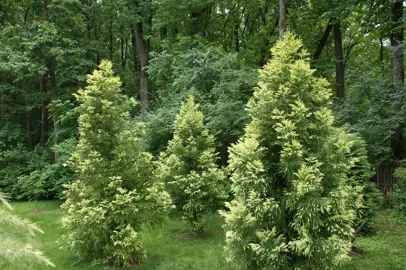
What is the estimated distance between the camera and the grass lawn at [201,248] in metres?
Answer: 8.20

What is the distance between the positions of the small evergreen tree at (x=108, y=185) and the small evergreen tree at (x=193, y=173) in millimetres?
1796

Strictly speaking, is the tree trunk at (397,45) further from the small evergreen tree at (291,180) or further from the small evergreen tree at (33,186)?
the small evergreen tree at (33,186)

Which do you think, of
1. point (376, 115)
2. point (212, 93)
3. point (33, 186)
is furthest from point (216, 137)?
point (33, 186)

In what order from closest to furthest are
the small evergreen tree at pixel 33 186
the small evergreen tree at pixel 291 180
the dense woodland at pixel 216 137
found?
the small evergreen tree at pixel 291 180, the dense woodland at pixel 216 137, the small evergreen tree at pixel 33 186

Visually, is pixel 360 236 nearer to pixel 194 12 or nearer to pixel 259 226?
pixel 259 226

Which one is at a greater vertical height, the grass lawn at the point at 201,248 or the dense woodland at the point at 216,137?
the dense woodland at the point at 216,137

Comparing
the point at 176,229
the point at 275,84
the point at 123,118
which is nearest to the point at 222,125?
the point at 176,229

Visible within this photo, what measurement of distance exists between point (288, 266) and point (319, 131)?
7.95 feet

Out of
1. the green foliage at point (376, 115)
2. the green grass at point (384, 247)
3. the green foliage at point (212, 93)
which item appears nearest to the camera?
the green grass at point (384, 247)

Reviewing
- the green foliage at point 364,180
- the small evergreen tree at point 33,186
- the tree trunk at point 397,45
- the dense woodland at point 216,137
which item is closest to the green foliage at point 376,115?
the dense woodland at point 216,137

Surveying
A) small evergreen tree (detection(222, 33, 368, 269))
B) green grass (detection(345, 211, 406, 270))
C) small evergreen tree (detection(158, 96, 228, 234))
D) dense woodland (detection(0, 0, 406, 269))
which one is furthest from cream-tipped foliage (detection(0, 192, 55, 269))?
small evergreen tree (detection(158, 96, 228, 234))

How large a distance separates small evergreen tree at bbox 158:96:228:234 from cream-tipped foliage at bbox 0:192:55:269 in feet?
27.2

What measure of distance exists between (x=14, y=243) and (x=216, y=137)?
491 inches

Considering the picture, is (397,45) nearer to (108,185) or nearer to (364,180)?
(364,180)
